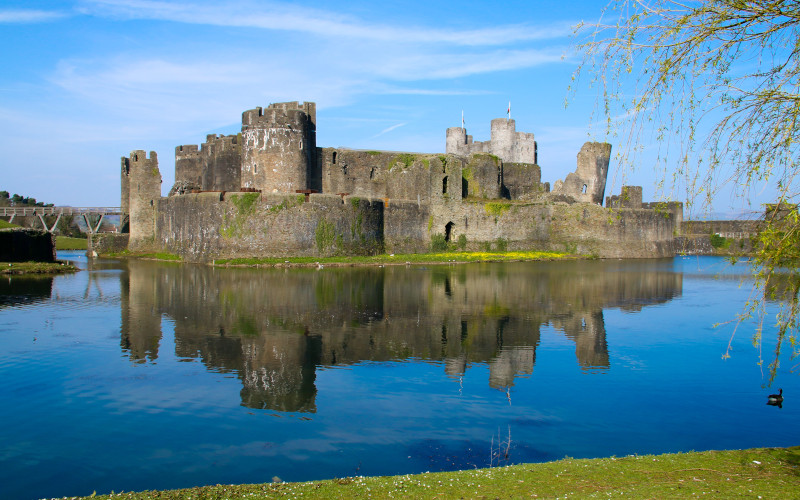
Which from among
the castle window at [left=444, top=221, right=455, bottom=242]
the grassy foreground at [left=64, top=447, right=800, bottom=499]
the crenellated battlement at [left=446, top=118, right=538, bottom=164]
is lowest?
the grassy foreground at [left=64, top=447, right=800, bottom=499]

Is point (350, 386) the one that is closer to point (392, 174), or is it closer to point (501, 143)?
point (392, 174)

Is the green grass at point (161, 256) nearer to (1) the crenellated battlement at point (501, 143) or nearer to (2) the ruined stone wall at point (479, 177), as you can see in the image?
(2) the ruined stone wall at point (479, 177)

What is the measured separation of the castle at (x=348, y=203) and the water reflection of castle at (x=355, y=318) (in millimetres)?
4986

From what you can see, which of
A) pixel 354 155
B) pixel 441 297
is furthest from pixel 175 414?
pixel 354 155

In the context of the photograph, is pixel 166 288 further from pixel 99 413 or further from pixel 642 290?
pixel 642 290

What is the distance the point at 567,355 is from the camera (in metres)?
12.4

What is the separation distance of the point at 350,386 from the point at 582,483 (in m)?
4.94

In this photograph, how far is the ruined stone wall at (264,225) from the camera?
3161 cm

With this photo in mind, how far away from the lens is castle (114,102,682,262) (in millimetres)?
32062

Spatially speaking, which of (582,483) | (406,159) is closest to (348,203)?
(406,159)

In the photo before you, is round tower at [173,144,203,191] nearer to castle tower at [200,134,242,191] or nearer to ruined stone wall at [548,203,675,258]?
castle tower at [200,134,242,191]

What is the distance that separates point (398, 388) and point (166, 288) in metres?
14.0

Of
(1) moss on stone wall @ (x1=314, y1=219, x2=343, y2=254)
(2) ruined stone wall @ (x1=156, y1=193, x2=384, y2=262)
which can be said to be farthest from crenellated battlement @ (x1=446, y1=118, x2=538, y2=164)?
(1) moss on stone wall @ (x1=314, y1=219, x2=343, y2=254)

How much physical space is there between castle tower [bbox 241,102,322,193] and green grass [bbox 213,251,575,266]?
6503mm
